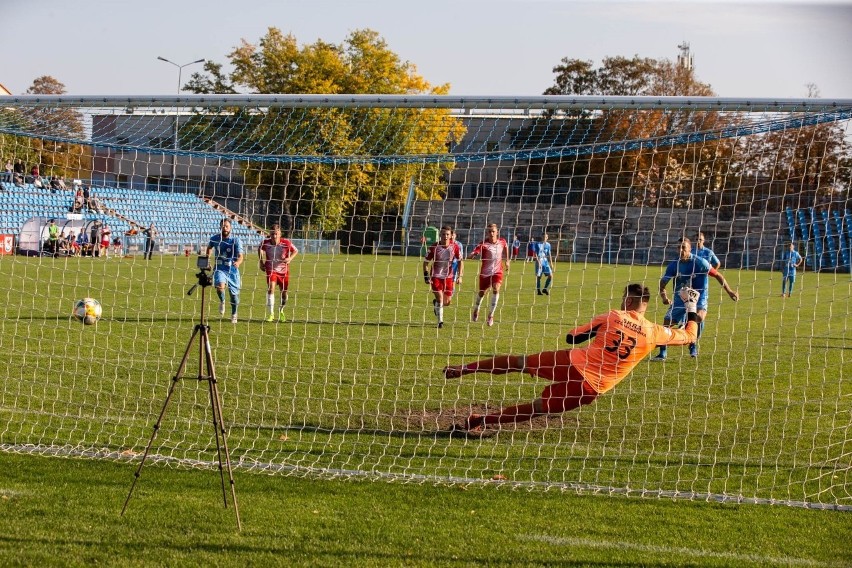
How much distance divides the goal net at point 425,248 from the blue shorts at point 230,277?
33.6 inches

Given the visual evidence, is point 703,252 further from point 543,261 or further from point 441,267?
point 543,261

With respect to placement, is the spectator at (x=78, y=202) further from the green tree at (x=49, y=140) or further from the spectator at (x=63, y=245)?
the green tree at (x=49, y=140)

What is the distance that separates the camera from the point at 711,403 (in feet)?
29.4

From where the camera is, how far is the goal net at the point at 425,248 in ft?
21.8

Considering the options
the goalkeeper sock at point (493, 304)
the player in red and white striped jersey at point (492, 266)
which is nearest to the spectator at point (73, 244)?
the player in red and white striped jersey at point (492, 266)

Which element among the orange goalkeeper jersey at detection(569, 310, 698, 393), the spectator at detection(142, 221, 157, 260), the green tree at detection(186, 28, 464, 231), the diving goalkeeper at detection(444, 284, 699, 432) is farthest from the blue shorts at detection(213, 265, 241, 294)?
the orange goalkeeper jersey at detection(569, 310, 698, 393)

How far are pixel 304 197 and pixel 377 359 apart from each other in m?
2.41

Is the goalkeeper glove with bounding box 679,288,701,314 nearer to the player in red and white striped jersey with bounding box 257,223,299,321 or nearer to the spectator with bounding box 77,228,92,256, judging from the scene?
the player in red and white striped jersey with bounding box 257,223,299,321

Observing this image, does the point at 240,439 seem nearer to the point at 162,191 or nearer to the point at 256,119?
the point at 256,119

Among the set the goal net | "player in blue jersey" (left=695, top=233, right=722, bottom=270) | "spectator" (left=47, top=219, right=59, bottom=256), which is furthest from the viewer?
"spectator" (left=47, top=219, right=59, bottom=256)

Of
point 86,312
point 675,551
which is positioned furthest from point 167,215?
point 675,551

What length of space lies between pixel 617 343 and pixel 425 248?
6750mm

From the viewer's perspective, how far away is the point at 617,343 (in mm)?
6848

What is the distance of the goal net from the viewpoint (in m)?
6.63
